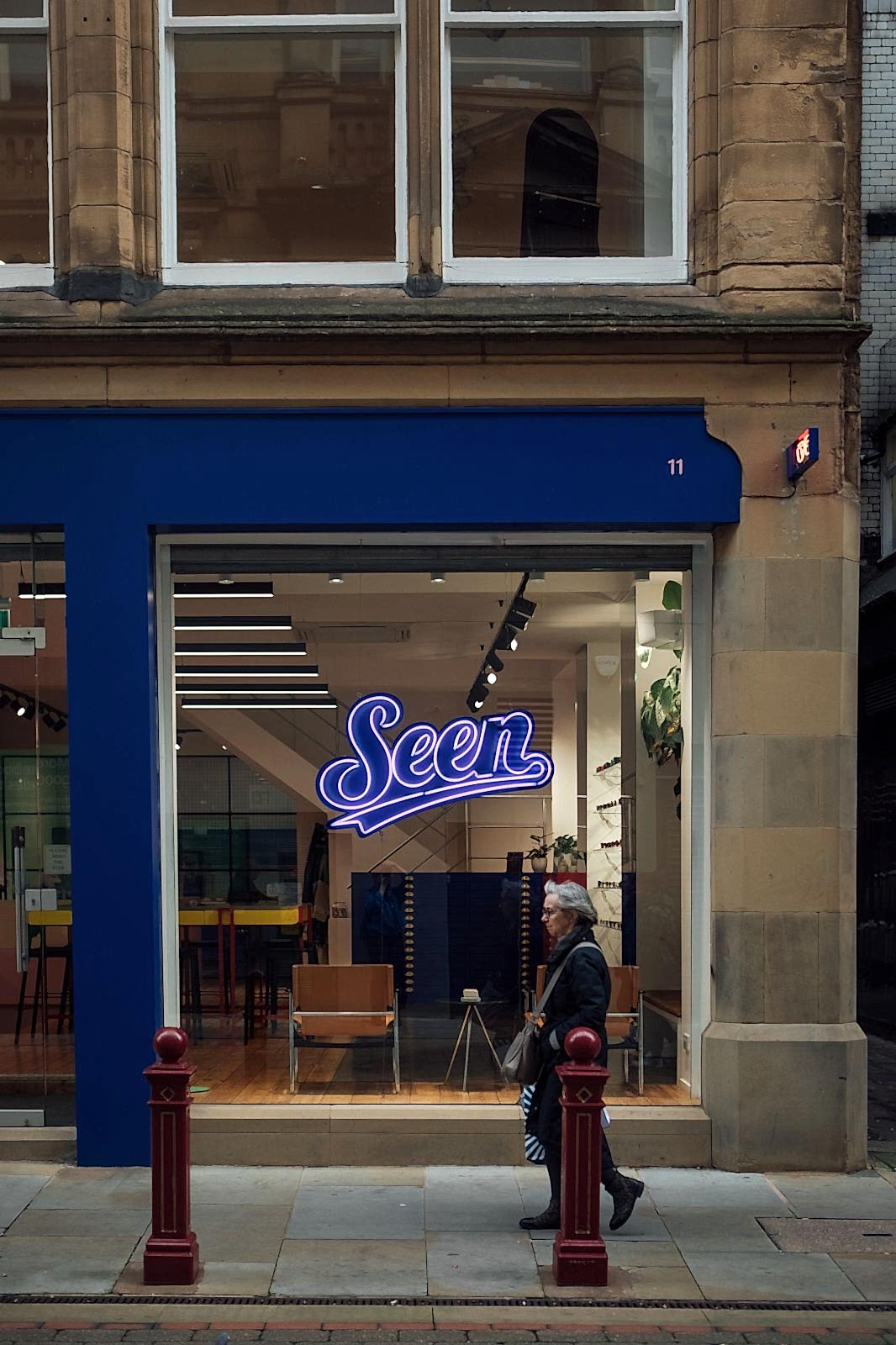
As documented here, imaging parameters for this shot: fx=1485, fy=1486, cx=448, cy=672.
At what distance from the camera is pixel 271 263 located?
10.3 metres

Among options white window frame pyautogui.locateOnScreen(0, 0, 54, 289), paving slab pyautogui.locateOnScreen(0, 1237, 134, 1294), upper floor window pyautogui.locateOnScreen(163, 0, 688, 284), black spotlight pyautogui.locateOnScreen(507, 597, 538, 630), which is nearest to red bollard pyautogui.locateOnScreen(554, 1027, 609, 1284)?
paving slab pyautogui.locateOnScreen(0, 1237, 134, 1294)

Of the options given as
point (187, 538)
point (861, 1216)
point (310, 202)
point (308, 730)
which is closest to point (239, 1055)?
point (308, 730)

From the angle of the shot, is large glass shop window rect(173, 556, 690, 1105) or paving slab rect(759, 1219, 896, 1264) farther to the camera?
large glass shop window rect(173, 556, 690, 1105)

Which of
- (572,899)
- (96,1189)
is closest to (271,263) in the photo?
(572,899)

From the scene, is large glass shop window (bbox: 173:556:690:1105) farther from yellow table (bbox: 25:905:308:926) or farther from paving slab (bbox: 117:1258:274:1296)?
paving slab (bbox: 117:1258:274:1296)

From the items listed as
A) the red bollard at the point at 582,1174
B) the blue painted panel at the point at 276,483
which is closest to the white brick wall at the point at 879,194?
the blue painted panel at the point at 276,483

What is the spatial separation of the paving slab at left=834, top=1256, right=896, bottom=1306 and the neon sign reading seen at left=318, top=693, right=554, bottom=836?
12.2 feet

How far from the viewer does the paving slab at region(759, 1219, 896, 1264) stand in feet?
26.3

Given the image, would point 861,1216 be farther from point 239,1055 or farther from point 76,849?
point 76,849

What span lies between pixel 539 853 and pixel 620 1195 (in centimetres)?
271

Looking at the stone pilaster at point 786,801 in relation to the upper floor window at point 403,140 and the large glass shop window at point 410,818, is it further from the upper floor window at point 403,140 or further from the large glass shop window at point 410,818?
the upper floor window at point 403,140

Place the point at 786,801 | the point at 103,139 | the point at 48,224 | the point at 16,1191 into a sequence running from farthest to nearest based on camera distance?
the point at 48,224 → the point at 103,139 → the point at 786,801 → the point at 16,1191

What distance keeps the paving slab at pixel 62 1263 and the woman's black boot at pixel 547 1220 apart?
7.11 ft

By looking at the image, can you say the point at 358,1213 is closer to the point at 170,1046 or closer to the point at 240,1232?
the point at 240,1232
